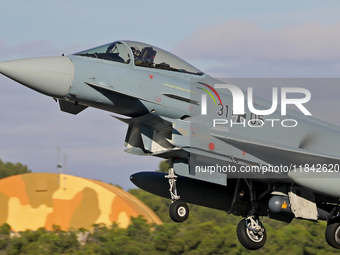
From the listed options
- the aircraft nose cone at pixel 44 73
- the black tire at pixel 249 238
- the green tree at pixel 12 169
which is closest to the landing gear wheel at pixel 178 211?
the black tire at pixel 249 238

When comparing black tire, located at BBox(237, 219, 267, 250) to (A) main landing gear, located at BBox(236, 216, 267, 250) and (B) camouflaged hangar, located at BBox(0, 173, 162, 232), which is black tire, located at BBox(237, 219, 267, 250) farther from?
(B) camouflaged hangar, located at BBox(0, 173, 162, 232)

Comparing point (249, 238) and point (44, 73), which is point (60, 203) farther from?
point (44, 73)

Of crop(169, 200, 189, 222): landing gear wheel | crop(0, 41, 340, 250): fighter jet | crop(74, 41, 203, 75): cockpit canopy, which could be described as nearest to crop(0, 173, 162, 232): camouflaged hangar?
crop(0, 41, 340, 250): fighter jet

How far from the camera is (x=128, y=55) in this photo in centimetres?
1091

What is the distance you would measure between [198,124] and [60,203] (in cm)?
1891

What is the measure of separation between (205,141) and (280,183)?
2391 mm

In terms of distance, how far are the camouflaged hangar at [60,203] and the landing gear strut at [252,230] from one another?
16.0 meters

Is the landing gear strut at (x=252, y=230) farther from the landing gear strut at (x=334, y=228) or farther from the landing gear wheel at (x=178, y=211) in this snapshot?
the landing gear wheel at (x=178, y=211)

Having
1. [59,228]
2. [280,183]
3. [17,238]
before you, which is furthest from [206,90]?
[17,238]

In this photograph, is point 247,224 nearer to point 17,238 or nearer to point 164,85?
point 164,85

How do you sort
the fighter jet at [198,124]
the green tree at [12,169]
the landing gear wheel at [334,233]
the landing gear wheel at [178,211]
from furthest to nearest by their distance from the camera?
the green tree at [12,169] < the landing gear wheel at [334,233] < the landing gear wheel at [178,211] < the fighter jet at [198,124]

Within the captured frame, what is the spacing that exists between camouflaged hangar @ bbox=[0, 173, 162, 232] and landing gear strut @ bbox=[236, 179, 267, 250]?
52.4 feet

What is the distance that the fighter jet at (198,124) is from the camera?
10375mm

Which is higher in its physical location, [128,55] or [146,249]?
[128,55]
